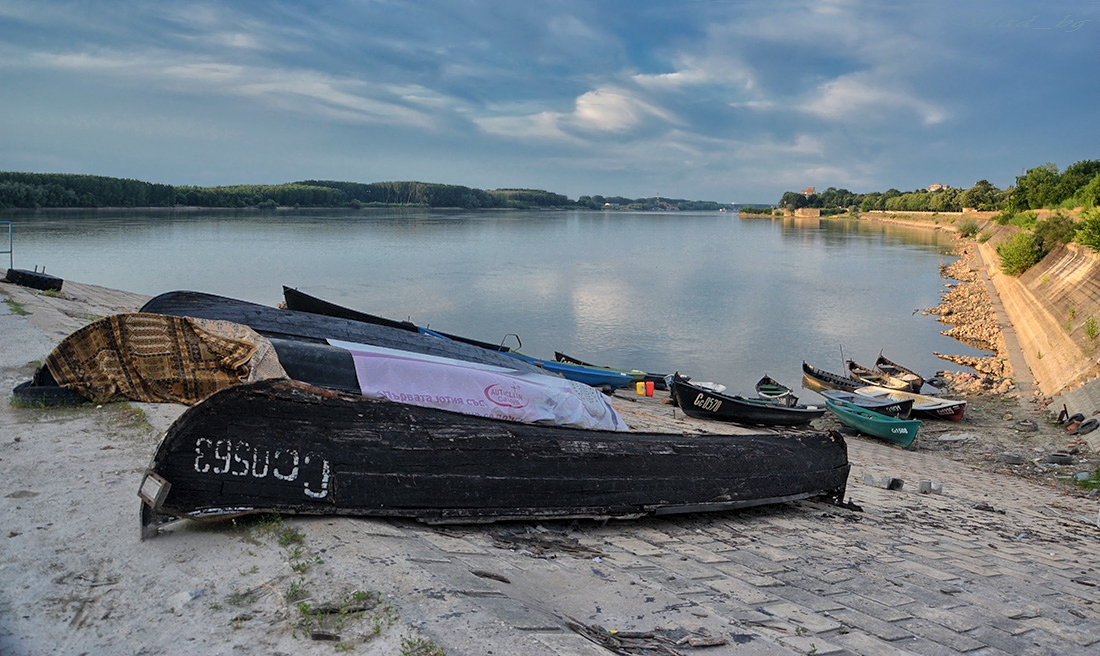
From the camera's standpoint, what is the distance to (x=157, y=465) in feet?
15.3

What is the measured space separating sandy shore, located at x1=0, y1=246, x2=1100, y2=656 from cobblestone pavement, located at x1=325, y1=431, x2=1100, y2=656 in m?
0.02

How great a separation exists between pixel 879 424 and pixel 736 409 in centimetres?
329

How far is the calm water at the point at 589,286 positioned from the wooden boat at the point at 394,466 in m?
17.3

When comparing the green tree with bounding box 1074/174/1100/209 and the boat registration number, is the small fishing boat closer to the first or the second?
the boat registration number

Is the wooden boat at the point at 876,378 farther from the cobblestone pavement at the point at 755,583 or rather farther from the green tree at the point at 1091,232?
the green tree at the point at 1091,232

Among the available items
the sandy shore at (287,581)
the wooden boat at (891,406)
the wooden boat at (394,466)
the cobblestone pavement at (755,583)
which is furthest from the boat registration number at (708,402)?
the sandy shore at (287,581)

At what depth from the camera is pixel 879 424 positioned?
1627 cm

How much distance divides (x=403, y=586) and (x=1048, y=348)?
27.5 m

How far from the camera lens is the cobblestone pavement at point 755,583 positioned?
4.12 metres

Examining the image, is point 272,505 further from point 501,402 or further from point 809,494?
point 809,494

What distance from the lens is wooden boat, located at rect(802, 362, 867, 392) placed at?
21461 mm

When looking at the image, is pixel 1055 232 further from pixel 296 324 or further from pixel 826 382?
pixel 296 324

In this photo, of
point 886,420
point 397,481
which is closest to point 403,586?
point 397,481

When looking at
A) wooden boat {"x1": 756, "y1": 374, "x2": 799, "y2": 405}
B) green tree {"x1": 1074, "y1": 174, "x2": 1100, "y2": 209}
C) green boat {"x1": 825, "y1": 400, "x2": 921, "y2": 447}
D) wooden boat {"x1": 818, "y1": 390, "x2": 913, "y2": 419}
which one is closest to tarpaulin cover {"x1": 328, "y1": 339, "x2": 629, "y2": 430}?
green boat {"x1": 825, "y1": 400, "x2": 921, "y2": 447}
